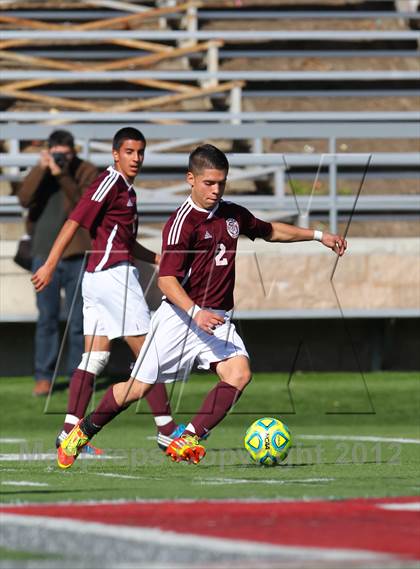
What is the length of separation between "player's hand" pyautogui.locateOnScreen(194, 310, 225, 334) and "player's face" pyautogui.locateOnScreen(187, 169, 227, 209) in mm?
741

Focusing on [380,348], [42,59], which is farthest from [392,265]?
[42,59]

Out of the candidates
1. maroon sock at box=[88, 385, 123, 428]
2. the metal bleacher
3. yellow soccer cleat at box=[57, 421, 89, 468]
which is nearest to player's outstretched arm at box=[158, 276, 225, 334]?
maroon sock at box=[88, 385, 123, 428]

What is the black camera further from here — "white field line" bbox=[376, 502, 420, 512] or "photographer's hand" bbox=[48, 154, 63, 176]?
"white field line" bbox=[376, 502, 420, 512]

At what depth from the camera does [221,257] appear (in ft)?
27.2

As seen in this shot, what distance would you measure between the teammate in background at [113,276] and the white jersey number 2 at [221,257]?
1345 millimetres

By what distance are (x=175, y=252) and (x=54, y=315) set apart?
4.43 metres

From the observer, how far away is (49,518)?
533cm

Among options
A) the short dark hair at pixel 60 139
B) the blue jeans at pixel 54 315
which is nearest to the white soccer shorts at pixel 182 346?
the short dark hair at pixel 60 139

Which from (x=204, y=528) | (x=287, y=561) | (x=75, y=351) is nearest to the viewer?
(x=287, y=561)

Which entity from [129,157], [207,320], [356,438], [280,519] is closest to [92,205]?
[129,157]

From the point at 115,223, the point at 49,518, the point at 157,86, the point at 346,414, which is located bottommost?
the point at 346,414

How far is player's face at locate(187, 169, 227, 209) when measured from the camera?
822 centimetres

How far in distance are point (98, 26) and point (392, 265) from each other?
8.17 meters

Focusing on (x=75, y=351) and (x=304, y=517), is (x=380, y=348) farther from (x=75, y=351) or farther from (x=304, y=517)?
(x=304, y=517)
